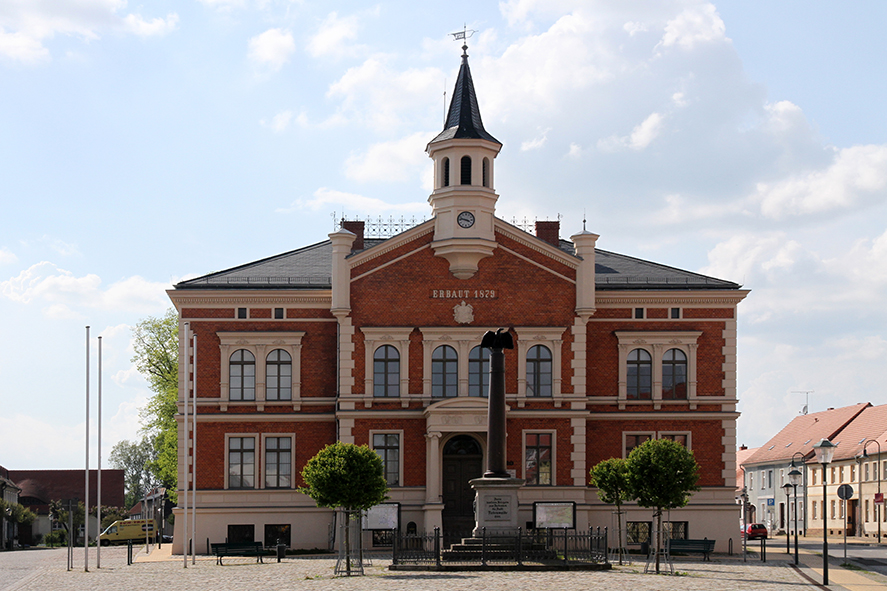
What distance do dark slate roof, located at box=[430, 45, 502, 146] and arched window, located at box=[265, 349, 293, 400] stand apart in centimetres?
1013

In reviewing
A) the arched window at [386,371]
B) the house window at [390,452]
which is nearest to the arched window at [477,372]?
the arched window at [386,371]

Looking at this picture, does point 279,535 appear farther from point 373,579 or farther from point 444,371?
point 373,579

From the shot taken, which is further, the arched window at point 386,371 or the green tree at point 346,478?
the arched window at point 386,371

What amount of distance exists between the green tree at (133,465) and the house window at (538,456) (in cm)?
10247

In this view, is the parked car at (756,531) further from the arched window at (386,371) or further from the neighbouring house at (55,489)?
the neighbouring house at (55,489)

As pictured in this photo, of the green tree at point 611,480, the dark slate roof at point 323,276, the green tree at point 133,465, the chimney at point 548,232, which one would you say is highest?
the chimney at point 548,232

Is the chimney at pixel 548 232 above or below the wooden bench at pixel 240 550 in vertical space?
above

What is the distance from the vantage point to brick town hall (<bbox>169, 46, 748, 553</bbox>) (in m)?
41.9

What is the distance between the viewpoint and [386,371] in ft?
139

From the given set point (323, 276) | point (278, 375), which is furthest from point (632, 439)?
point (278, 375)

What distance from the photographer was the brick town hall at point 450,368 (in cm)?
4191

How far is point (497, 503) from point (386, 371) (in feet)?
33.9

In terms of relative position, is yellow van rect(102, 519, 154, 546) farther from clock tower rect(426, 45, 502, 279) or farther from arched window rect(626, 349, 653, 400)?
arched window rect(626, 349, 653, 400)

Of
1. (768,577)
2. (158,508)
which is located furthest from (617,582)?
(158,508)
